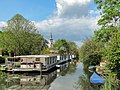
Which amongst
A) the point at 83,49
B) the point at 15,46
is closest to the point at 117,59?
the point at 83,49

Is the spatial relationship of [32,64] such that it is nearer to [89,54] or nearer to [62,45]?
[89,54]

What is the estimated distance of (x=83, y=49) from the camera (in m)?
46.2

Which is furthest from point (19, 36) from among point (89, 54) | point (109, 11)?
point (109, 11)

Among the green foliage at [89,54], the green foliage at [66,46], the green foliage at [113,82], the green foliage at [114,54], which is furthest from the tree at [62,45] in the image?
the green foliage at [114,54]

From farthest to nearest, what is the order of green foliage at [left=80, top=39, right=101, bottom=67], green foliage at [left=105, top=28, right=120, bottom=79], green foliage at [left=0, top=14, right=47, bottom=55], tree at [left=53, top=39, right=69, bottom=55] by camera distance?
tree at [left=53, top=39, right=69, bottom=55]
green foliage at [left=0, top=14, right=47, bottom=55]
green foliage at [left=80, top=39, right=101, bottom=67]
green foliage at [left=105, top=28, right=120, bottom=79]

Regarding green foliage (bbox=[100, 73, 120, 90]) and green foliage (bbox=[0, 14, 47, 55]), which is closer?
green foliage (bbox=[100, 73, 120, 90])

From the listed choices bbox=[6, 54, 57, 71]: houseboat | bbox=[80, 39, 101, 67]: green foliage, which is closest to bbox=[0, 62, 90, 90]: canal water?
bbox=[6, 54, 57, 71]: houseboat

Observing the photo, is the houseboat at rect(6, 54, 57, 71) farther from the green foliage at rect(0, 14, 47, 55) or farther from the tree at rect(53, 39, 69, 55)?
the tree at rect(53, 39, 69, 55)

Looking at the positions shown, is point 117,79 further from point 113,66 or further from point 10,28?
point 10,28

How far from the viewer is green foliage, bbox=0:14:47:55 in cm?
6762

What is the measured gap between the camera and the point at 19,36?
68.1 metres

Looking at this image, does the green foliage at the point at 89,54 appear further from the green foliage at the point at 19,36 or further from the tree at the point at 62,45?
the tree at the point at 62,45

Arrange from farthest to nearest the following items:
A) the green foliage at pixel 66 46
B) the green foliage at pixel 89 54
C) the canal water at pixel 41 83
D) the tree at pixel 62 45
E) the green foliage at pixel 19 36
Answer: the green foliage at pixel 66 46
the tree at pixel 62 45
the green foliage at pixel 19 36
the green foliage at pixel 89 54
the canal water at pixel 41 83

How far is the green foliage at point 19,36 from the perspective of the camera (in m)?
67.6
